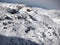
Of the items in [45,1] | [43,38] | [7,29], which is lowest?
[43,38]

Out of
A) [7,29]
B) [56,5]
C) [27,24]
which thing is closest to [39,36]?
[27,24]

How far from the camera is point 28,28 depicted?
1.82m

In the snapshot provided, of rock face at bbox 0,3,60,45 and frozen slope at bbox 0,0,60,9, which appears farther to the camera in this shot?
frozen slope at bbox 0,0,60,9

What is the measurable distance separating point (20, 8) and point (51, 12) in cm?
56

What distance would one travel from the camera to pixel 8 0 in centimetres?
257

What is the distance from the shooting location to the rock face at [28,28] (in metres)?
1.61

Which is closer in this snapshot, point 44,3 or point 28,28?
point 28,28

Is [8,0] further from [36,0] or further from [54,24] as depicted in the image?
[54,24]

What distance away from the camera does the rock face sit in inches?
63.4

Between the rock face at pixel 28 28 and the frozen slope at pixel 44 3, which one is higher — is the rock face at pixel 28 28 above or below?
below

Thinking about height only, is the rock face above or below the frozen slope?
below

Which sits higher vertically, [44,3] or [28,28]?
[44,3]

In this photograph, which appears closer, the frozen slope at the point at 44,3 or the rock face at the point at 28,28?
the rock face at the point at 28,28

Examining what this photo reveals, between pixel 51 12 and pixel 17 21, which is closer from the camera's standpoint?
pixel 17 21
